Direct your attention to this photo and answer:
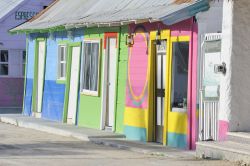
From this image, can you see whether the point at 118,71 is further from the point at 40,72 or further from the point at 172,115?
the point at 40,72

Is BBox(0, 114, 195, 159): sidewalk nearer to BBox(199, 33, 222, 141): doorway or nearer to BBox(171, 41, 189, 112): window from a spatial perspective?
BBox(199, 33, 222, 141): doorway

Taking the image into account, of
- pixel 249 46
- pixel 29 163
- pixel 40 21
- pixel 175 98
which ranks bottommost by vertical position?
pixel 29 163

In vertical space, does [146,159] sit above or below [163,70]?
below

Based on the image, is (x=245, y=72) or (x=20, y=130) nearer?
(x=245, y=72)

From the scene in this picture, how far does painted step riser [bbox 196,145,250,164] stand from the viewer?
12953mm

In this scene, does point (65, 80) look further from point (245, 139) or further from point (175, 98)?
point (245, 139)

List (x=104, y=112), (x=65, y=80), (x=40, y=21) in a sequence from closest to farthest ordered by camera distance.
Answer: (x=104, y=112), (x=65, y=80), (x=40, y=21)

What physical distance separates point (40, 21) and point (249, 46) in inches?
503

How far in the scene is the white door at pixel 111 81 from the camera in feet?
65.2

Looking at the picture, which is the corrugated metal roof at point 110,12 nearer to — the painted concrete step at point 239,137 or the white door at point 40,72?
the white door at point 40,72

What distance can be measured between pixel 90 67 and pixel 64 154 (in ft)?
21.6

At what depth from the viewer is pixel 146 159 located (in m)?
14.3

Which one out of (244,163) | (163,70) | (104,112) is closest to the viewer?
(244,163)

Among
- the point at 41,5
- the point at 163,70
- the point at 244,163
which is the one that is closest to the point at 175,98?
the point at 163,70
